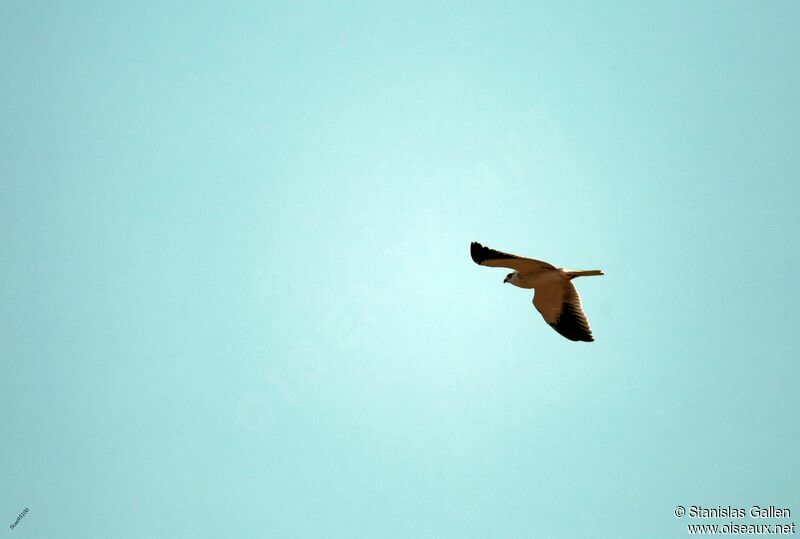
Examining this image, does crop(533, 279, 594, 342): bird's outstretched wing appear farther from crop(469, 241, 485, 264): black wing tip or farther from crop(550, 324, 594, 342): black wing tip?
crop(469, 241, 485, 264): black wing tip

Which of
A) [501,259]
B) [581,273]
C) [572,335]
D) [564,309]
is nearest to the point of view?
[581,273]

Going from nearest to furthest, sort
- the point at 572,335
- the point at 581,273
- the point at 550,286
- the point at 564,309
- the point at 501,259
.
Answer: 1. the point at 581,273
2. the point at 501,259
3. the point at 550,286
4. the point at 572,335
5. the point at 564,309

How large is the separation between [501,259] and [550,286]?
2.00 m

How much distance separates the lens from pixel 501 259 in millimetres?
20297

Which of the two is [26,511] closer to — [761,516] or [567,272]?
[567,272]

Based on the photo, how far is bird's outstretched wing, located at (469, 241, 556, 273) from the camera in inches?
791

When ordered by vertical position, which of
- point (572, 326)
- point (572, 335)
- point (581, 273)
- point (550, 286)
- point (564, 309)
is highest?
point (550, 286)

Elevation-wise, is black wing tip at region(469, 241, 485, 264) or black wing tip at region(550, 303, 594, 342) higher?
black wing tip at region(469, 241, 485, 264)

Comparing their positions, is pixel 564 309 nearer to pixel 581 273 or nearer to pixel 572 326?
pixel 572 326

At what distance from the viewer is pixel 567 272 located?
2038 cm

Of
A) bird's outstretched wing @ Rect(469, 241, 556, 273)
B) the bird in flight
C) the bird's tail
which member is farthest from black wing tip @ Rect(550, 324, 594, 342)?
bird's outstretched wing @ Rect(469, 241, 556, 273)

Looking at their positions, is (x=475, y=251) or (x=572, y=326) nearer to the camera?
(x=475, y=251)

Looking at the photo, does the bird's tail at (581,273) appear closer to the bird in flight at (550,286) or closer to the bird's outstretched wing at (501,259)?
the bird in flight at (550,286)

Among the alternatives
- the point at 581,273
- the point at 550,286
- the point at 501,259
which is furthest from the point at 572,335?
the point at 501,259
